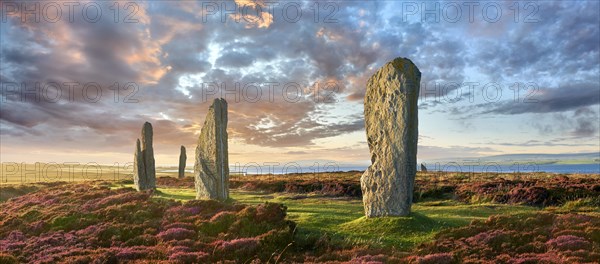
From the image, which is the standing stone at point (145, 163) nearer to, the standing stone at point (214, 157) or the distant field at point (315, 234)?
the distant field at point (315, 234)

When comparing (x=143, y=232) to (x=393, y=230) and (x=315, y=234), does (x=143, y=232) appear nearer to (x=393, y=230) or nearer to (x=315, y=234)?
(x=315, y=234)

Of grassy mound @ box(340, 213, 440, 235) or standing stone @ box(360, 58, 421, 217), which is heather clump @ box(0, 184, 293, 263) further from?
standing stone @ box(360, 58, 421, 217)

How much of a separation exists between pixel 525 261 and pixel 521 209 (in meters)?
14.6

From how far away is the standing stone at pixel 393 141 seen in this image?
1734 centimetres

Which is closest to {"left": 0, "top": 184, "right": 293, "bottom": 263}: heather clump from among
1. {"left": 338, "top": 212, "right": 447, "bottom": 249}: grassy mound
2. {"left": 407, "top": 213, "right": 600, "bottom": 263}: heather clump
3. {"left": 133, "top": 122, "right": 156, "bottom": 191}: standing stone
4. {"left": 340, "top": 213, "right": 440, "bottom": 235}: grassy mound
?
{"left": 338, "top": 212, "right": 447, "bottom": 249}: grassy mound

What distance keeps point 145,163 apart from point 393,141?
77.3 feet

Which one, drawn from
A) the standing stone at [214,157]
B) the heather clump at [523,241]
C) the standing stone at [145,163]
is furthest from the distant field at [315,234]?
the standing stone at [145,163]

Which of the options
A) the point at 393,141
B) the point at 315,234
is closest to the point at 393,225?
the point at 315,234

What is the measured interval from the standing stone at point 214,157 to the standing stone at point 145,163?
10.8m

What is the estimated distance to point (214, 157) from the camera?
78.8 ft

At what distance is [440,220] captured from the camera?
18.7 m

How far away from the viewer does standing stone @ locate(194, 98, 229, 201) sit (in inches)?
944

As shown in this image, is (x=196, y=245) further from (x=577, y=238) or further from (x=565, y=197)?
(x=565, y=197)

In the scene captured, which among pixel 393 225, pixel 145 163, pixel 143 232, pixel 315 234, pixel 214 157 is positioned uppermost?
pixel 214 157
